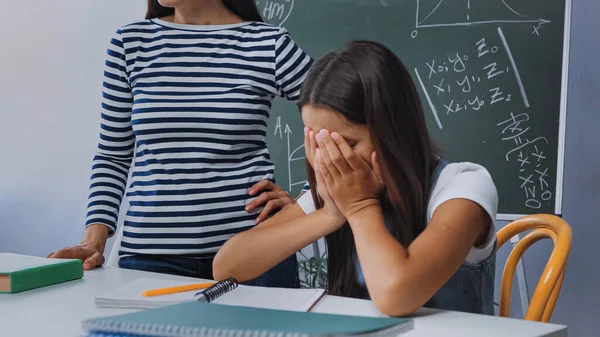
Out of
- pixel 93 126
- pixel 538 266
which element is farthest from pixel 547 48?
pixel 93 126

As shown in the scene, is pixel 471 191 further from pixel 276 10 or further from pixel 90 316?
pixel 276 10

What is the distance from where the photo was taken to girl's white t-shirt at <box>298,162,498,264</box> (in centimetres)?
117

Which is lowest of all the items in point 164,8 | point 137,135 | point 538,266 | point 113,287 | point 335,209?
point 538,266

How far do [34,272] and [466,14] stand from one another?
1.70 m

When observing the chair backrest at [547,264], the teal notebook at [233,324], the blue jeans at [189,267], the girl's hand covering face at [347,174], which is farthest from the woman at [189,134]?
the teal notebook at [233,324]

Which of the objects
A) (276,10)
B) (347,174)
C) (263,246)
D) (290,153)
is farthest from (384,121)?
(276,10)

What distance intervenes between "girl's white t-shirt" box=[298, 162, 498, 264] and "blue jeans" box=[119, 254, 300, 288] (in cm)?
35

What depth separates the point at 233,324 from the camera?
741 millimetres

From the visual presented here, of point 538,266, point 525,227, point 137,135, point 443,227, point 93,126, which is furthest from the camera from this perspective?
point 93,126

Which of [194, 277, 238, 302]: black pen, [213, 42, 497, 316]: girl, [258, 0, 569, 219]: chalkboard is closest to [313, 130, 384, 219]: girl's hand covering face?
[213, 42, 497, 316]: girl

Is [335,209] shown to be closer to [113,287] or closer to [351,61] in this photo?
[351,61]

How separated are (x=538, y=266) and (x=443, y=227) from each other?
164cm

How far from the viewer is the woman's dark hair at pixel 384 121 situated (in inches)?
48.9

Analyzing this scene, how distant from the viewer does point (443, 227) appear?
111 centimetres
